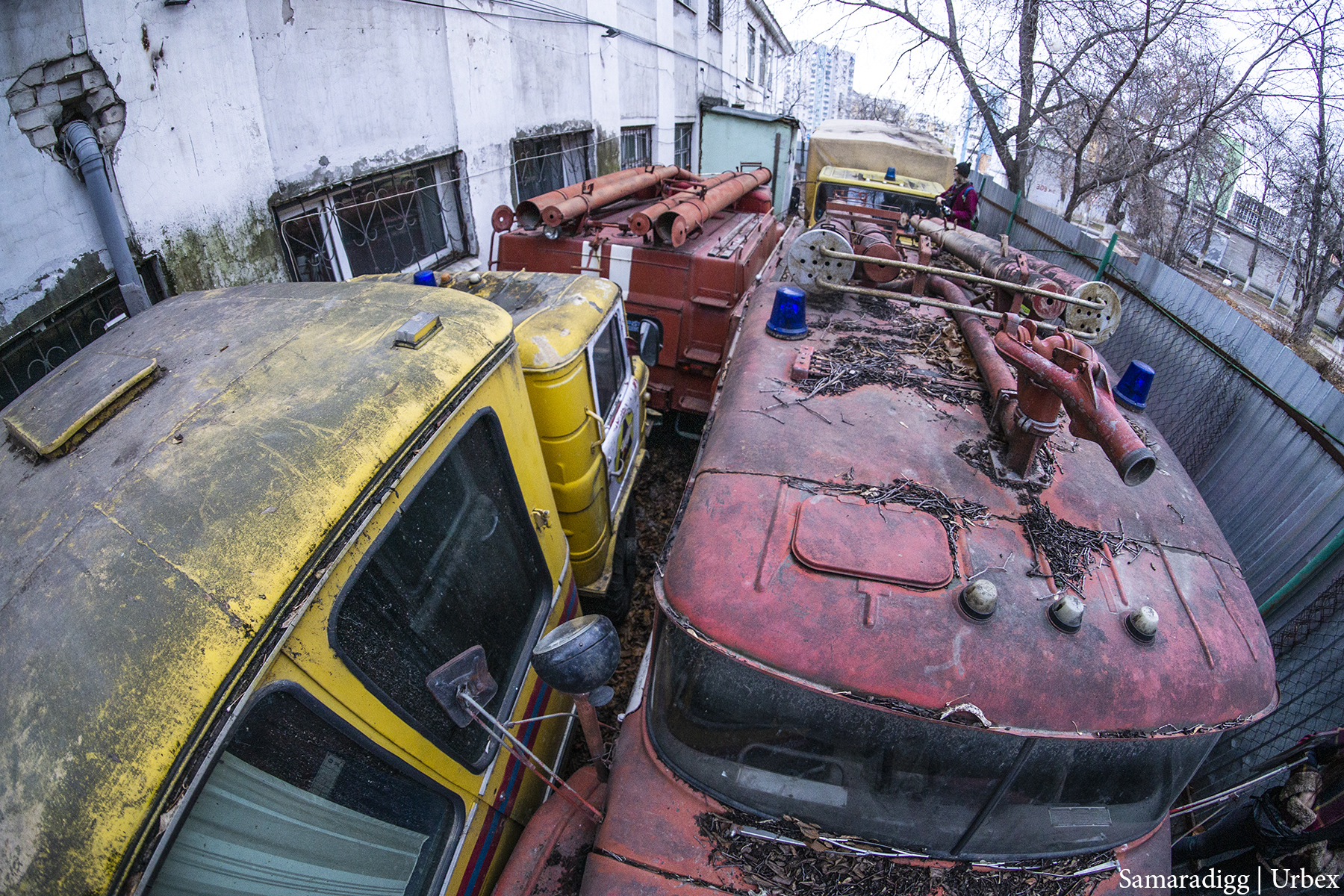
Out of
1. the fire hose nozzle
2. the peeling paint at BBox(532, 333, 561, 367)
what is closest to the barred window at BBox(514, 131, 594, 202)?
the peeling paint at BBox(532, 333, 561, 367)

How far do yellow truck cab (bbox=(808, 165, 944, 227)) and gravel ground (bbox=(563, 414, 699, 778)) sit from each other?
397 centimetres

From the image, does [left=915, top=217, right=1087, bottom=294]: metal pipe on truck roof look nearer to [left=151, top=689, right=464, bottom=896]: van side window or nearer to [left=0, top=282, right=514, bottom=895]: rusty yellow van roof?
[left=0, top=282, right=514, bottom=895]: rusty yellow van roof

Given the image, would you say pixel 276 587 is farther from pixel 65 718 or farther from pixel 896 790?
pixel 896 790

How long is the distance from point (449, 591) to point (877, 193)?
846cm

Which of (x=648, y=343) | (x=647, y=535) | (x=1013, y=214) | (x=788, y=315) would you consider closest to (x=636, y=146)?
(x=1013, y=214)

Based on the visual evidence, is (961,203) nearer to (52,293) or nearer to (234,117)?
(234,117)

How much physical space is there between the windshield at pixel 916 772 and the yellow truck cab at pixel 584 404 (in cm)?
139

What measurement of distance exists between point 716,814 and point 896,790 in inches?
24.3

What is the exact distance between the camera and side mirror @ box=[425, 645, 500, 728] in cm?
182

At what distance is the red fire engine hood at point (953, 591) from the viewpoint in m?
1.95

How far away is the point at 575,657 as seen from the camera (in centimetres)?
167

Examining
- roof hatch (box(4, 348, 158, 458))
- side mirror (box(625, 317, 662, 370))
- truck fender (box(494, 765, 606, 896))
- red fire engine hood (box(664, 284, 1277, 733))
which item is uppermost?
roof hatch (box(4, 348, 158, 458))

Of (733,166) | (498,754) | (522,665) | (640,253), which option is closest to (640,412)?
(640,253)

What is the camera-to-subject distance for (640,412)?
4984 mm
